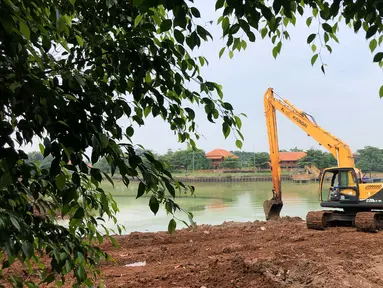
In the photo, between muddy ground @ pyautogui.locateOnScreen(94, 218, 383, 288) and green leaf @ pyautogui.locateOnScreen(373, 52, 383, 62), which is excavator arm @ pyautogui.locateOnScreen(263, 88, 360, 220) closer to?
muddy ground @ pyautogui.locateOnScreen(94, 218, 383, 288)

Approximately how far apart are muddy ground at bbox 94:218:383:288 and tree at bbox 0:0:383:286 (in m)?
3.54

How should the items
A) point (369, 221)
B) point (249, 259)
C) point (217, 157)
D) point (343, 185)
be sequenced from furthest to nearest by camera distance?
1. point (217, 157)
2. point (343, 185)
3. point (369, 221)
4. point (249, 259)

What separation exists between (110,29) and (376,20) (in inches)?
43.9

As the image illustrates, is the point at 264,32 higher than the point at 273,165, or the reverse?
the point at 264,32

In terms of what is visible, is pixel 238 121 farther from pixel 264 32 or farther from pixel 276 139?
pixel 276 139

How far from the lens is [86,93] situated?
1.54m

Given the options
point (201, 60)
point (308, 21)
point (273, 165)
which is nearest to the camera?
point (201, 60)

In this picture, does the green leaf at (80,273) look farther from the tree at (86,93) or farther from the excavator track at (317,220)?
the excavator track at (317,220)

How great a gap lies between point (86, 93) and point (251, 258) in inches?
230

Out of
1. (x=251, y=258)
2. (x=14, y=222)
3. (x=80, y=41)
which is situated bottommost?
(x=251, y=258)

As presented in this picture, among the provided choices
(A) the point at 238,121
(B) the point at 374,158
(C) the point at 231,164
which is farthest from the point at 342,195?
(C) the point at 231,164

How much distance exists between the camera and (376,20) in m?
1.71

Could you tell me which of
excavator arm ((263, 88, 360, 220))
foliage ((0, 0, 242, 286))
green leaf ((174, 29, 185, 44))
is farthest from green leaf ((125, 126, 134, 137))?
excavator arm ((263, 88, 360, 220))

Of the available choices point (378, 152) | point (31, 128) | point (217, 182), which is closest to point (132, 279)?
point (31, 128)
